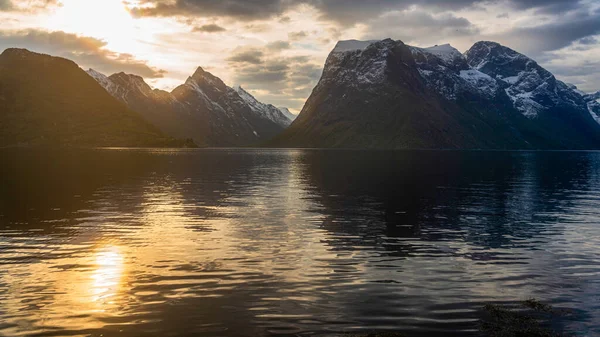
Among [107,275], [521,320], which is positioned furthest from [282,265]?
[521,320]

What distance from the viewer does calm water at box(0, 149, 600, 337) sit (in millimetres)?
23062

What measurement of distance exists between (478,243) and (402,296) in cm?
1873

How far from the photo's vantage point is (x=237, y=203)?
69000mm

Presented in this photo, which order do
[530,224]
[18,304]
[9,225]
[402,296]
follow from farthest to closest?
[530,224], [9,225], [402,296], [18,304]

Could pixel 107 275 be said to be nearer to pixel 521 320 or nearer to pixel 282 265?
pixel 282 265

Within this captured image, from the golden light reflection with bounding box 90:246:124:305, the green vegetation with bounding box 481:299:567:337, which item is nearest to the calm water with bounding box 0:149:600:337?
the golden light reflection with bounding box 90:246:124:305

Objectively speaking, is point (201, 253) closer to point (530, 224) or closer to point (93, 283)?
point (93, 283)

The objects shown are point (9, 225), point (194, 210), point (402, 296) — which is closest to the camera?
point (402, 296)

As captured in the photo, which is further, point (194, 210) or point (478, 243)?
point (194, 210)

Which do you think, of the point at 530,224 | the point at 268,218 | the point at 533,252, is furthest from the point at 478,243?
the point at 268,218

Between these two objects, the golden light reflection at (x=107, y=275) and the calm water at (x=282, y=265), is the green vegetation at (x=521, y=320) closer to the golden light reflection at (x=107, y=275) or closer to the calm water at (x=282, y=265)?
the calm water at (x=282, y=265)

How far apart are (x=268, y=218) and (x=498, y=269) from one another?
2837 centimetres

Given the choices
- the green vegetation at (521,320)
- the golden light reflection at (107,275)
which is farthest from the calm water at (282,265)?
the green vegetation at (521,320)

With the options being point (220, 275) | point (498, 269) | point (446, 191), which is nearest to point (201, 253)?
point (220, 275)
